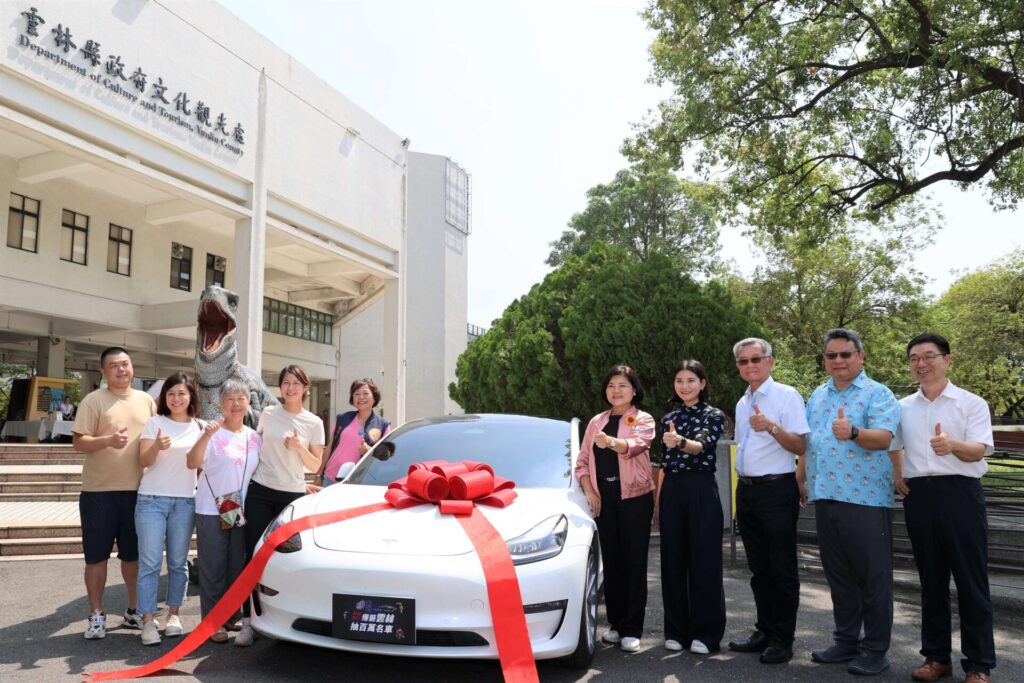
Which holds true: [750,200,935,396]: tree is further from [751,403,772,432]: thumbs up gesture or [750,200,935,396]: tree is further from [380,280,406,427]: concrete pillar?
[751,403,772,432]: thumbs up gesture

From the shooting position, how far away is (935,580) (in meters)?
4.06

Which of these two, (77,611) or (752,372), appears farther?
(77,611)

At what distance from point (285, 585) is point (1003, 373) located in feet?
104

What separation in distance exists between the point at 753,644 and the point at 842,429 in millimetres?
1437

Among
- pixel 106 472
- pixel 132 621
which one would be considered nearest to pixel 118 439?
pixel 106 472

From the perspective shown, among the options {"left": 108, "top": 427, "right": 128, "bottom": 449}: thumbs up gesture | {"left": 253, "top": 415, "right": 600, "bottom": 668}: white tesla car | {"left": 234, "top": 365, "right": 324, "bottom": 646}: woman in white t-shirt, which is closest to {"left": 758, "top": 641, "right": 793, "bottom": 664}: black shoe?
{"left": 253, "top": 415, "right": 600, "bottom": 668}: white tesla car

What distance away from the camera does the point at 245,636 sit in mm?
4418

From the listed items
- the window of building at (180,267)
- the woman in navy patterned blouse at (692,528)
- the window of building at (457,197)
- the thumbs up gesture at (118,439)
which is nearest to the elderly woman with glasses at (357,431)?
the thumbs up gesture at (118,439)

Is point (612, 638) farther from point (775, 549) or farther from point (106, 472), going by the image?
point (106, 472)

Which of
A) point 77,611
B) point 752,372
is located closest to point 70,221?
point 77,611

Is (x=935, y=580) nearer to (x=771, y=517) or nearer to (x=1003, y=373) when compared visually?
(x=771, y=517)

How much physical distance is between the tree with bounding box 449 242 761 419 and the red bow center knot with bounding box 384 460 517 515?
8.77m

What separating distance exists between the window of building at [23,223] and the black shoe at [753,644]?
18.3 m

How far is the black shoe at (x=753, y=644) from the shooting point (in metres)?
4.52
